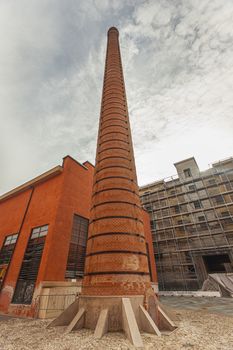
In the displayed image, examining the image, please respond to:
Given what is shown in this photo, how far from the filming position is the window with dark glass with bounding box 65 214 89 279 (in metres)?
10.0

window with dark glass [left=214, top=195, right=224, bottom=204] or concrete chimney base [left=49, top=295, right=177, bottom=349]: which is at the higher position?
window with dark glass [left=214, top=195, right=224, bottom=204]

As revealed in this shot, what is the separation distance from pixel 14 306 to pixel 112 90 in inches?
528

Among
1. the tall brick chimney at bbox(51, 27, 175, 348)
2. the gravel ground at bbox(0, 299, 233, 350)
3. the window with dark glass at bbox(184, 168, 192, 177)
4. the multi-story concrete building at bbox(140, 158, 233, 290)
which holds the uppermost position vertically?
the window with dark glass at bbox(184, 168, 192, 177)

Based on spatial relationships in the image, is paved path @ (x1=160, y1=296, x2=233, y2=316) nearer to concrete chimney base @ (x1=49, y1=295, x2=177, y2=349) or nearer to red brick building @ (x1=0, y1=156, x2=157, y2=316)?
concrete chimney base @ (x1=49, y1=295, x2=177, y2=349)

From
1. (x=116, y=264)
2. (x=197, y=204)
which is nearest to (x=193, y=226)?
(x=197, y=204)

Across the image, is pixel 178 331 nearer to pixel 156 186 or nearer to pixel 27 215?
pixel 27 215

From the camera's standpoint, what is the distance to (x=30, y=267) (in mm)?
10016

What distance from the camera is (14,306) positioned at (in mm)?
9352

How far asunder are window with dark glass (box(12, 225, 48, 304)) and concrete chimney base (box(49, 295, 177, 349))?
4783 millimetres

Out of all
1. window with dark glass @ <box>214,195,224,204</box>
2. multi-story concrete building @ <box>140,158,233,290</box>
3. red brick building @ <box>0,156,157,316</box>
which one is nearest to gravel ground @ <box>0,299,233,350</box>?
red brick building @ <box>0,156,157,316</box>

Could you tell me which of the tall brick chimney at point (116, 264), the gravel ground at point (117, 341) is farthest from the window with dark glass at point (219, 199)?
the gravel ground at point (117, 341)

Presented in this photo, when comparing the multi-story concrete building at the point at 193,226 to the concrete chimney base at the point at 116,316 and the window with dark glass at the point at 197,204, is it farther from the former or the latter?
the concrete chimney base at the point at 116,316

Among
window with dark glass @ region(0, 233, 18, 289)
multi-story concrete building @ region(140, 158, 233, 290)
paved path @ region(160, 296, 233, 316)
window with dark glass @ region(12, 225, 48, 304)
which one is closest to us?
paved path @ region(160, 296, 233, 316)

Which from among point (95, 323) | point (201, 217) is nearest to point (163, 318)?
point (95, 323)
